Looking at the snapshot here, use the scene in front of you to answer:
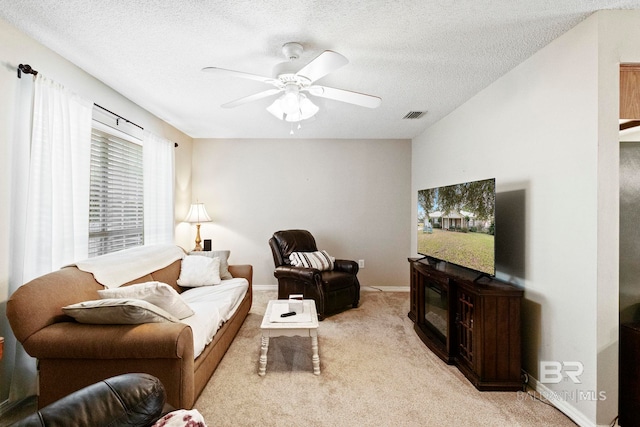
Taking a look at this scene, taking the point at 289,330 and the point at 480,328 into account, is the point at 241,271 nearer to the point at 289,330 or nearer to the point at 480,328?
the point at 289,330

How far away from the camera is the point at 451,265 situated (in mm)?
2848

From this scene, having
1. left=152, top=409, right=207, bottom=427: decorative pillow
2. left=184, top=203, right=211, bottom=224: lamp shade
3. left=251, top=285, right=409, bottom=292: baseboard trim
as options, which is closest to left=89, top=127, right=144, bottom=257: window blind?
left=184, top=203, right=211, bottom=224: lamp shade

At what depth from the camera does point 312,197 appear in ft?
15.4

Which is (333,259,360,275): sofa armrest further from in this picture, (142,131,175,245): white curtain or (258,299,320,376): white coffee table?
(142,131,175,245): white curtain

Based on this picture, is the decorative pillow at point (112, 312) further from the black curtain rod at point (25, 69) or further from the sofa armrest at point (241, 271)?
the sofa armrest at point (241, 271)

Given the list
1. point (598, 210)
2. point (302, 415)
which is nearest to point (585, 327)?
point (598, 210)

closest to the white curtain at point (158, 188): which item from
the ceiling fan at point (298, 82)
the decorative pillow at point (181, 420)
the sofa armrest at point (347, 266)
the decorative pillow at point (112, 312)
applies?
the ceiling fan at point (298, 82)

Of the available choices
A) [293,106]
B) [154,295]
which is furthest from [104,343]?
[293,106]

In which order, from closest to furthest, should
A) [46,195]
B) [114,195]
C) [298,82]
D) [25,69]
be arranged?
[25,69] < [46,195] < [298,82] < [114,195]

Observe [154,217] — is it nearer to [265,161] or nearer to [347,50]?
[265,161]

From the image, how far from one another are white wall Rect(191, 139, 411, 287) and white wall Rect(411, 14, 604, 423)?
2.14 meters

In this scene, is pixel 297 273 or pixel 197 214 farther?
pixel 197 214

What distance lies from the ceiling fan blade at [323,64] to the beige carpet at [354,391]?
2.19m

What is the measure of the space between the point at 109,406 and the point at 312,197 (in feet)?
12.9
